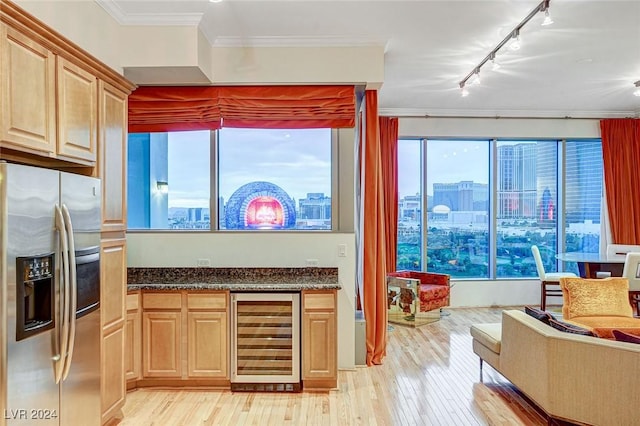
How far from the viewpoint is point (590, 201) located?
682 centimetres

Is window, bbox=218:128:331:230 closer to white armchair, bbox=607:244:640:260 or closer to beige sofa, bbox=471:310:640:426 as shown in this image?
beige sofa, bbox=471:310:640:426

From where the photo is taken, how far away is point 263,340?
137 inches

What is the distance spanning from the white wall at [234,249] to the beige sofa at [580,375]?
1642 millimetres

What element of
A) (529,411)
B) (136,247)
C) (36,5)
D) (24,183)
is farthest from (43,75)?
(529,411)

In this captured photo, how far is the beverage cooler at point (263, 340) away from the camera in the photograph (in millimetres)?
3469

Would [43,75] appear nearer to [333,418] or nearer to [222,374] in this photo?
[222,374]

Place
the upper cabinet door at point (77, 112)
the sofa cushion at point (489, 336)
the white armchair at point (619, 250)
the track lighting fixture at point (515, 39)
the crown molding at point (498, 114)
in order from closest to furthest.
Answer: the upper cabinet door at point (77, 112) < the track lighting fixture at point (515, 39) < the sofa cushion at point (489, 336) < the white armchair at point (619, 250) < the crown molding at point (498, 114)

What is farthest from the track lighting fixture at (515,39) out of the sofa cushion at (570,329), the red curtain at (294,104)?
the sofa cushion at (570,329)

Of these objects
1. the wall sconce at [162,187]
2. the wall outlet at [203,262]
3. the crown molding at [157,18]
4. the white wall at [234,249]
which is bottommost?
the wall outlet at [203,262]

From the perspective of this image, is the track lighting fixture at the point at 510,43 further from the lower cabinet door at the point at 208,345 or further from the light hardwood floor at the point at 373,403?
the lower cabinet door at the point at 208,345

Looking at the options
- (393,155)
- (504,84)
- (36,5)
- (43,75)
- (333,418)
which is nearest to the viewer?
(43,75)

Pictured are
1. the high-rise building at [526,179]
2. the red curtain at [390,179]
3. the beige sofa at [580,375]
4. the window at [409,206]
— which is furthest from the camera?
the high-rise building at [526,179]

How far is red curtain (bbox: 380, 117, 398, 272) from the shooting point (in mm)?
6387

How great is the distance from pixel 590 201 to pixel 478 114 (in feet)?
7.84
